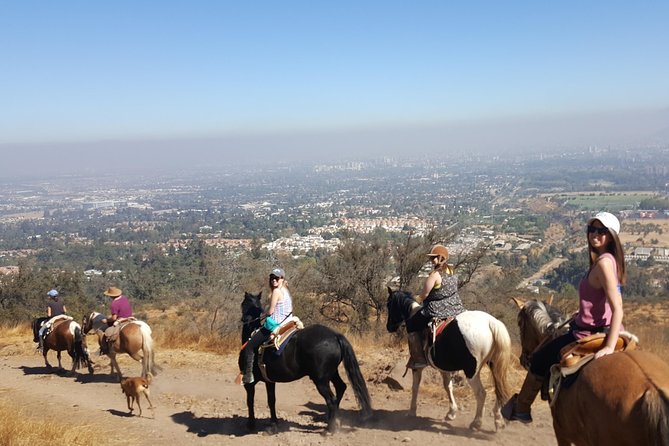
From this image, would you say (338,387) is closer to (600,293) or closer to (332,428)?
(332,428)

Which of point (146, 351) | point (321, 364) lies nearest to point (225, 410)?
point (146, 351)

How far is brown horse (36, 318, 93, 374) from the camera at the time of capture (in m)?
10.9

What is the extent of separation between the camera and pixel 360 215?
3465 inches

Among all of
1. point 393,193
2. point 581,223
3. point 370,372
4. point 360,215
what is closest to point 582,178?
point 393,193

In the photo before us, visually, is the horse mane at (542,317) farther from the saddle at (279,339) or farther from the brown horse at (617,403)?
the saddle at (279,339)

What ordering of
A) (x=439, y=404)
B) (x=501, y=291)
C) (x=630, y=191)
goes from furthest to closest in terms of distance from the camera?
(x=630, y=191) → (x=501, y=291) → (x=439, y=404)

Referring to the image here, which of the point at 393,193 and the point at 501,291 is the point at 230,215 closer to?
the point at 393,193

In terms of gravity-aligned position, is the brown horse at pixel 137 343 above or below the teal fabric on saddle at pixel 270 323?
below

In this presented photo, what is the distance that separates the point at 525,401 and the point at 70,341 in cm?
980

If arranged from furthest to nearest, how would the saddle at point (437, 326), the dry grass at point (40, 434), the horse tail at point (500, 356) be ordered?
1. the saddle at point (437, 326)
2. the horse tail at point (500, 356)
3. the dry grass at point (40, 434)

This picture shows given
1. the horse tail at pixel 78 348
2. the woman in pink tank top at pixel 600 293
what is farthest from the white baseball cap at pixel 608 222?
the horse tail at pixel 78 348

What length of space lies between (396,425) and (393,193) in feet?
382

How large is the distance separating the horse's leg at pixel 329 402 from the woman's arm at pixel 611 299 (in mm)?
3964

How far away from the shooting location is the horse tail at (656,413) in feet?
10.5
